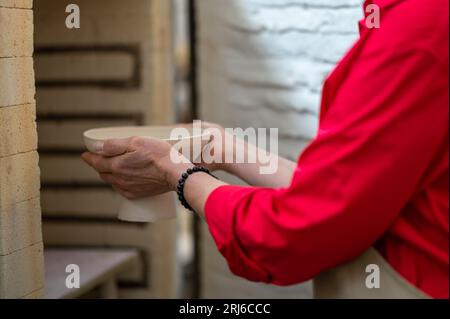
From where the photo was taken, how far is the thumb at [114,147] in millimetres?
1306

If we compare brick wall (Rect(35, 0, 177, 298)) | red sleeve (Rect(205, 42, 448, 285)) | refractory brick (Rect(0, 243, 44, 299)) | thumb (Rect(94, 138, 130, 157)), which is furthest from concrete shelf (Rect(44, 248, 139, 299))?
red sleeve (Rect(205, 42, 448, 285))

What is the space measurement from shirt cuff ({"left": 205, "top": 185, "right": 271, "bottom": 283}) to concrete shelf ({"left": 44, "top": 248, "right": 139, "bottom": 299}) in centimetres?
56

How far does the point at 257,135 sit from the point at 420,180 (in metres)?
1.05

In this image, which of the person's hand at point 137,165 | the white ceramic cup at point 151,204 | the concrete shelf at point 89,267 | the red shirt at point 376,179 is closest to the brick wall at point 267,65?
the concrete shelf at point 89,267

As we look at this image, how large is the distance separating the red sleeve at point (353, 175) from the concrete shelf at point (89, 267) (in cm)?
64

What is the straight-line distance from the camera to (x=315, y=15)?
6.26 feet

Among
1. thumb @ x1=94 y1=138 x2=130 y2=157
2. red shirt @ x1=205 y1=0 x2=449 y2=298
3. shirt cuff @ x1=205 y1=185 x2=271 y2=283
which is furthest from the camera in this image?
thumb @ x1=94 y1=138 x2=130 y2=157

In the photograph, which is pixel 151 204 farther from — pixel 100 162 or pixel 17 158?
pixel 17 158

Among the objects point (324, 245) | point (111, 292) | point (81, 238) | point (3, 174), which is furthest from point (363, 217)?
point (81, 238)

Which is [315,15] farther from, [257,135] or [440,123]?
[440,123]

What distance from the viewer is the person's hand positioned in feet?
4.13

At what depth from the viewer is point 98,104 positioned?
1.94m

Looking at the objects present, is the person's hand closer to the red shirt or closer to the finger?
the finger

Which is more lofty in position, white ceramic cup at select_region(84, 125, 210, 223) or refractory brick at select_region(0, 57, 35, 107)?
refractory brick at select_region(0, 57, 35, 107)
